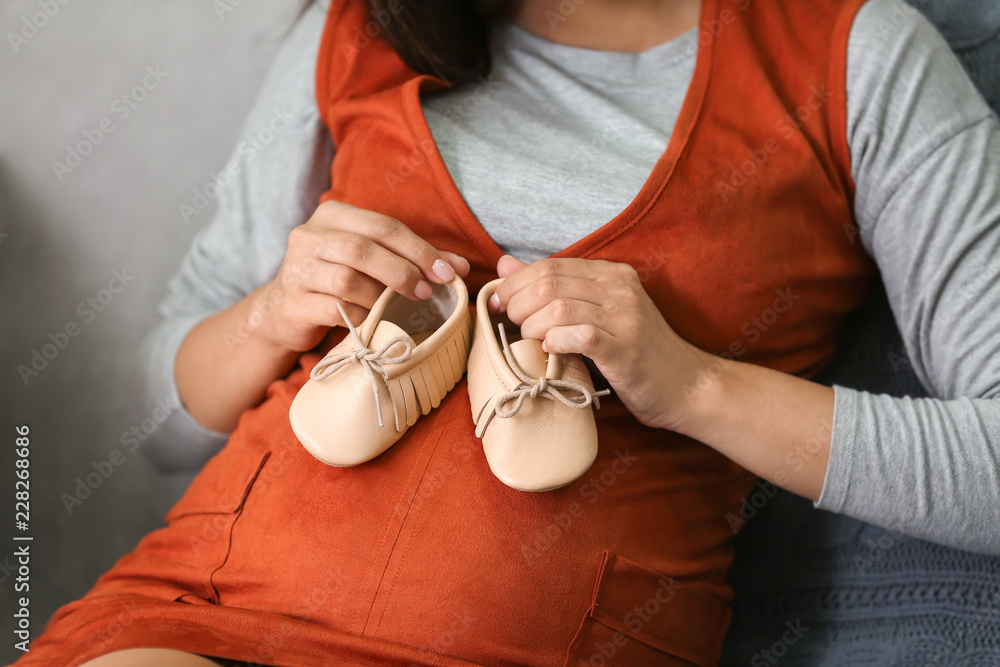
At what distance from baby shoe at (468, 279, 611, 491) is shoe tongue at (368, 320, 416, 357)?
8cm

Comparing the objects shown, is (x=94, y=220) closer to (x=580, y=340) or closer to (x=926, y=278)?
(x=580, y=340)

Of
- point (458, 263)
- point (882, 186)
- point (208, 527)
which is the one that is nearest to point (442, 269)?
point (458, 263)

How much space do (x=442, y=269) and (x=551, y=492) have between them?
25 centimetres

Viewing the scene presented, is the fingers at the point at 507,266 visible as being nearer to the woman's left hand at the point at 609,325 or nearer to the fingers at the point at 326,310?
the woman's left hand at the point at 609,325

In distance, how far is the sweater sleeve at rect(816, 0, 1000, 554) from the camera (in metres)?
0.72

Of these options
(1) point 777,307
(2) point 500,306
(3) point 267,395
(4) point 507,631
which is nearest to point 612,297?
(2) point 500,306

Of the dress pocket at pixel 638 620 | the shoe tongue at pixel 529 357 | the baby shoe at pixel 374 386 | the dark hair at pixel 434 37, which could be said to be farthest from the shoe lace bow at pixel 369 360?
the dark hair at pixel 434 37

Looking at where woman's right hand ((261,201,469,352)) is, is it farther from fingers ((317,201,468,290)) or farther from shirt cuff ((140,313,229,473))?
shirt cuff ((140,313,229,473))

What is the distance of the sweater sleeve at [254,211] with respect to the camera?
0.99 metres

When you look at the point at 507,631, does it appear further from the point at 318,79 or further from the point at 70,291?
the point at 70,291

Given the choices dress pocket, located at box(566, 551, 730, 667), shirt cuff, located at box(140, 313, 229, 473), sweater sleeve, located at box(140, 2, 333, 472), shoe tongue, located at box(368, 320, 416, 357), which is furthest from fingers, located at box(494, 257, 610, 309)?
shirt cuff, located at box(140, 313, 229, 473)

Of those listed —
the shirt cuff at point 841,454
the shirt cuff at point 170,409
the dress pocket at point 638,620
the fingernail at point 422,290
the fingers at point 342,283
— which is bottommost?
the dress pocket at point 638,620

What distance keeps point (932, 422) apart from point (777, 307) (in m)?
0.19

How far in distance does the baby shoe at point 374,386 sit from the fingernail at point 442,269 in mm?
10
